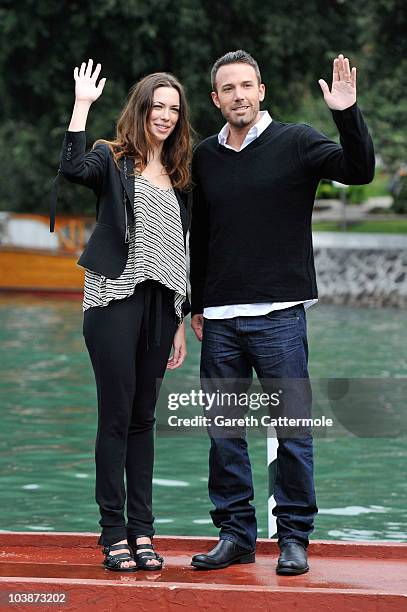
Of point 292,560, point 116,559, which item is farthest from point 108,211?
point 292,560

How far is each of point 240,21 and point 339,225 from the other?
521 cm

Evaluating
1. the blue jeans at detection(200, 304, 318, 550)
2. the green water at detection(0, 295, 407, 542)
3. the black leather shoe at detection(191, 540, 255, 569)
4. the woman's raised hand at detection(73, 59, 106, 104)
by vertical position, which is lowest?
the green water at detection(0, 295, 407, 542)

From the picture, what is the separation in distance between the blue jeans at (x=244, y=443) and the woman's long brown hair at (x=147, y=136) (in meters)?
0.61

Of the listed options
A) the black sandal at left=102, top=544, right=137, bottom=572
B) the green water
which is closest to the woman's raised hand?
the black sandal at left=102, top=544, right=137, bottom=572

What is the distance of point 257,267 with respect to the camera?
203 inches

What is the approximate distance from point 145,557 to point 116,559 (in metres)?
0.12

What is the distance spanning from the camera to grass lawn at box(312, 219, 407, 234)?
28.0 meters

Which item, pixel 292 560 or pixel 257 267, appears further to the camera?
pixel 257 267

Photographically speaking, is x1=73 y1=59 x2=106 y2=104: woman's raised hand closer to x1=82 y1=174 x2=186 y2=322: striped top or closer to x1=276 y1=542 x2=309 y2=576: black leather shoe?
x1=82 y1=174 x2=186 y2=322: striped top

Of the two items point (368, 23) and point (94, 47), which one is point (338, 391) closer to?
point (368, 23)

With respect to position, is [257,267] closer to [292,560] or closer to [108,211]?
[108,211]

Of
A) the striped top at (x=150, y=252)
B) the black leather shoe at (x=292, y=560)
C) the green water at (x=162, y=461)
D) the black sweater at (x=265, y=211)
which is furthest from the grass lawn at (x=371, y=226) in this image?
the black leather shoe at (x=292, y=560)

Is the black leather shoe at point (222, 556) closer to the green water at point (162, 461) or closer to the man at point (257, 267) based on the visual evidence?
the man at point (257, 267)

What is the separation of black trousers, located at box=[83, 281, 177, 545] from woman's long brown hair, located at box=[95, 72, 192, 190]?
1.49ft
